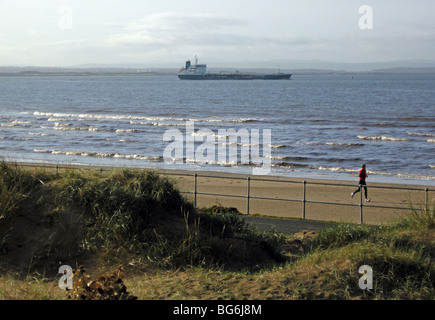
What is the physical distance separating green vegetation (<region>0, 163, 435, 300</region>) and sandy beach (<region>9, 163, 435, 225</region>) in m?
4.65

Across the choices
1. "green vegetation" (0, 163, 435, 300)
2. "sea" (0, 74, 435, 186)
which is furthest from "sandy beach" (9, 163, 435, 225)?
"green vegetation" (0, 163, 435, 300)

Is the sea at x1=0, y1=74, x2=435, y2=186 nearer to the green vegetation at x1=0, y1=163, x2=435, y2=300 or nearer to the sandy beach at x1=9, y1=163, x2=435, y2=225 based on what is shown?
the sandy beach at x1=9, y1=163, x2=435, y2=225

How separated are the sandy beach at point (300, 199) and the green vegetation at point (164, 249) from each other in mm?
4649

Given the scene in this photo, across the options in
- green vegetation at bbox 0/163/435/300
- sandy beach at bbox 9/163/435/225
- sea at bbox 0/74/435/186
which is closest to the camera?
green vegetation at bbox 0/163/435/300

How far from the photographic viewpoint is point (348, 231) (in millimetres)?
9367

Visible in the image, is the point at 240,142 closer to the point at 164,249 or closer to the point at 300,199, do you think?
the point at 300,199

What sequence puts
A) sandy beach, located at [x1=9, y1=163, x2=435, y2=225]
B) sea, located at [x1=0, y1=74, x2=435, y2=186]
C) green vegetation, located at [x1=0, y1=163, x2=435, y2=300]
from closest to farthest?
green vegetation, located at [x1=0, y1=163, x2=435, y2=300]
sandy beach, located at [x1=9, y1=163, x2=435, y2=225]
sea, located at [x1=0, y1=74, x2=435, y2=186]

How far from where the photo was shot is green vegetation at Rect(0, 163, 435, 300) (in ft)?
22.0

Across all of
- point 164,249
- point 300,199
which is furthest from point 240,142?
point 164,249
